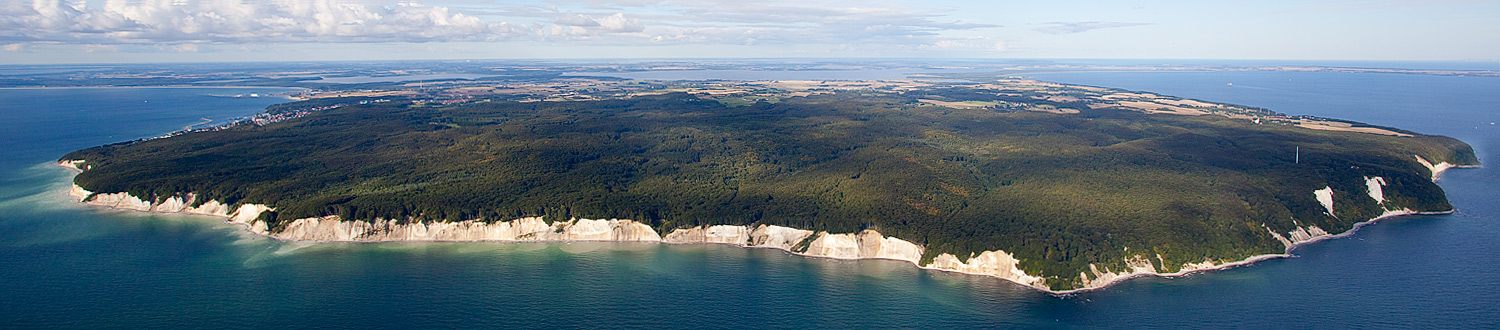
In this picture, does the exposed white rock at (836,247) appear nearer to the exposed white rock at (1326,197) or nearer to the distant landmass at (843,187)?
the distant landmass at (843,187)

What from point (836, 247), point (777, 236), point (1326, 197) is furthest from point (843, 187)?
point (1326, 197)

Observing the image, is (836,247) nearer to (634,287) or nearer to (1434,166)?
(634,287)

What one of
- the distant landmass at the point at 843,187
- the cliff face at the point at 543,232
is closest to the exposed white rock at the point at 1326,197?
the distant landmass at the point at 843,187

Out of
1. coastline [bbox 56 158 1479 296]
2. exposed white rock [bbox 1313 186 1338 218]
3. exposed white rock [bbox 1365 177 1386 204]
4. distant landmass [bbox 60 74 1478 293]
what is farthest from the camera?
exposed white rock [bbox 1365 177 1386 204]

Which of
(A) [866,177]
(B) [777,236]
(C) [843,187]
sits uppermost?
(A) [866,177]

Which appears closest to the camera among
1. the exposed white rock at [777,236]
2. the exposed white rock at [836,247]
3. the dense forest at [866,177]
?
the exposed white rock at [836,247]

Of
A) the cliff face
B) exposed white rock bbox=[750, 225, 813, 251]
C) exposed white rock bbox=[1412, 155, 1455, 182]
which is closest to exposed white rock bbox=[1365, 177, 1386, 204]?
exposed white rock bbox=[1412, 155, 1455, 182]

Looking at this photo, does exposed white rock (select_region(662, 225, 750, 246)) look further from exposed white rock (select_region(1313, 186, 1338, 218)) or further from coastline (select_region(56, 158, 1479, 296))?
exposed white rock (select_region(1313, 186, 1338, 218))
